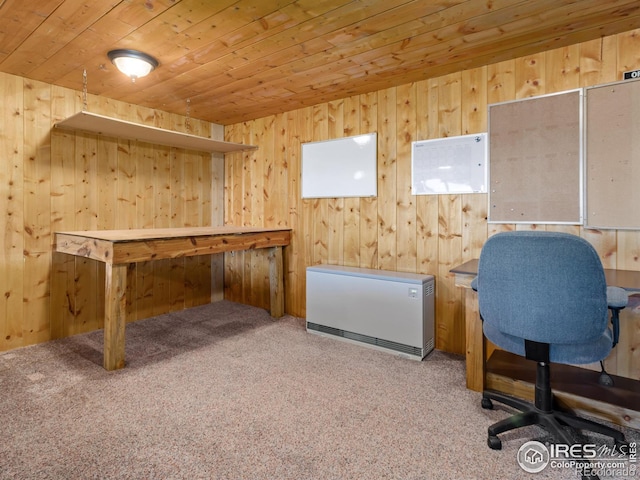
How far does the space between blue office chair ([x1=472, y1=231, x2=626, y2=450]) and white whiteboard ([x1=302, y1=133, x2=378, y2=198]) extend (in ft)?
5.87

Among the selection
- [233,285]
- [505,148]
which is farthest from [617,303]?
[233,285]

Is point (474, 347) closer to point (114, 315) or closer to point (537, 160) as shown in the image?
point (537, 160)

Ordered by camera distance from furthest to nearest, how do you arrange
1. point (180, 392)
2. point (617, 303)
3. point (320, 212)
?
point (320, 212) → point (180, 392) → point (617, 303)

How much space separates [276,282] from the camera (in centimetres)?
376

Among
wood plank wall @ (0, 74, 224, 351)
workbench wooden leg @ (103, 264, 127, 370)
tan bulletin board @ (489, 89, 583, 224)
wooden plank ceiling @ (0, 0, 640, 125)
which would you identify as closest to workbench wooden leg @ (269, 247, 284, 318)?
wood plank wall @ (0, 74, 224, 351)

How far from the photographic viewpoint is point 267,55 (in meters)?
2.48

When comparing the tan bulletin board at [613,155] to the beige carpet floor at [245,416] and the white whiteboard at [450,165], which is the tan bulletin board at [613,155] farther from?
the beige carpet floor at [245,416]

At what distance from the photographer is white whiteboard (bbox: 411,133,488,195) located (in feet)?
8.72

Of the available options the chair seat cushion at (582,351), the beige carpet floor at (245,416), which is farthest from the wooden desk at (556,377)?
the chair seat cushion at (582,351)

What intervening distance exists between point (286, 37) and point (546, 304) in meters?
2.06

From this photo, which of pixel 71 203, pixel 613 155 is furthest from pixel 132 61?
pixel 613 155

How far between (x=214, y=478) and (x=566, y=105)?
2.91 m

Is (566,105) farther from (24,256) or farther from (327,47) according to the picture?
(24,256)

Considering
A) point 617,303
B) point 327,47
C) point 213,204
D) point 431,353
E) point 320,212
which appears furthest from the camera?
point 213,204
